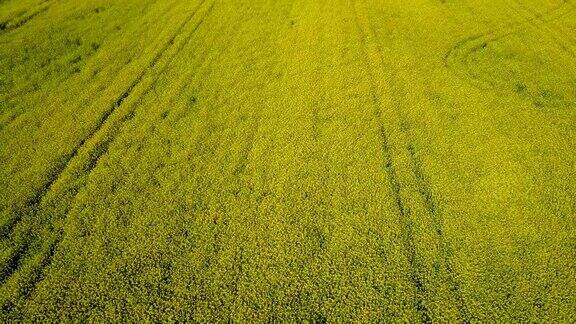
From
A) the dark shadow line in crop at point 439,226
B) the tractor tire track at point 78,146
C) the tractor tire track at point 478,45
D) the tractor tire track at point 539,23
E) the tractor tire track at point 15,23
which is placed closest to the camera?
the dark shadow line in crop at point 439,226

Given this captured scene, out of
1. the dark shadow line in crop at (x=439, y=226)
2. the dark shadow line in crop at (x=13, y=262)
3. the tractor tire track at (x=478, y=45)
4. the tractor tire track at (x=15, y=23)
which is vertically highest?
the tractor tire track at (x=15, y=23)

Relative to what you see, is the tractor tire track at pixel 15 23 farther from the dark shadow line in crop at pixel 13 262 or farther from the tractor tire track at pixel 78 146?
the dark shadow line in crop at pixel 13 262

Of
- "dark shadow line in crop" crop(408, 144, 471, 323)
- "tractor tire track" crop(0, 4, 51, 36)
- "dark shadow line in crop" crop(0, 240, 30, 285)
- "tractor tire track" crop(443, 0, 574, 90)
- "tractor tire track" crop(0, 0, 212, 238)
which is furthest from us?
"tractor tire track" crop(0, 4, 51, 36)

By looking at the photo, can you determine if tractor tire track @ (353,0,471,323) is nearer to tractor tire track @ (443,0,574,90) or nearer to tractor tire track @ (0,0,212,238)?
tractor tire track @ (443,0,574,90)

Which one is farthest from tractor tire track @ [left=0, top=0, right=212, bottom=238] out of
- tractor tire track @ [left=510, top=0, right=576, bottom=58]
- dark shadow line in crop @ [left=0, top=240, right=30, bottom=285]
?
tractor tire track @ [left=510, top=0, right=576, bottom=58]

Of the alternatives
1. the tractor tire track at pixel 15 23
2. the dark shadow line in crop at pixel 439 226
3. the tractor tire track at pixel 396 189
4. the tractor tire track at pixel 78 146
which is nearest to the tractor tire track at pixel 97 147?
the tractor tire track at pixel 78 146

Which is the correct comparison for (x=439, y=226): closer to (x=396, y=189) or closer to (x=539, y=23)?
(x=396, y=189)
